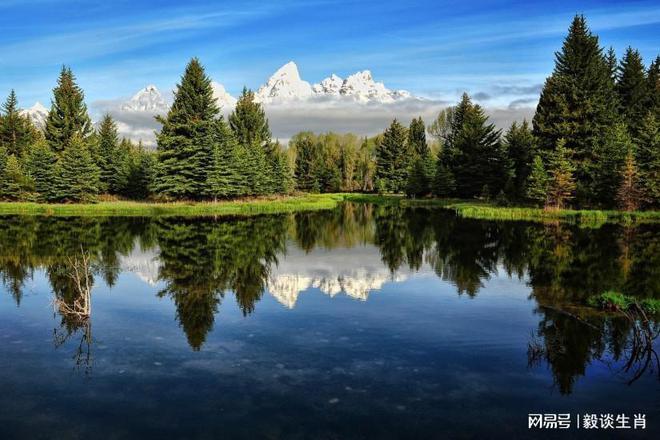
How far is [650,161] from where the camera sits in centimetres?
4397

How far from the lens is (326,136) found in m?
138

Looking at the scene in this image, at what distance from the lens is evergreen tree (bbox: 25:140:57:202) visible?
54625 mm

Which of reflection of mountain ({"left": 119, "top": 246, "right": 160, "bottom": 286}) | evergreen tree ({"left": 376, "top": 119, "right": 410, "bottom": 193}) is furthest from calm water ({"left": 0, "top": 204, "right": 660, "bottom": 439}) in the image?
evergreen tree ({"left": 376, "top": 119, "right": 410, "bottom": 193})

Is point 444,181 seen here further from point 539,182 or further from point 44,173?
point 44,173

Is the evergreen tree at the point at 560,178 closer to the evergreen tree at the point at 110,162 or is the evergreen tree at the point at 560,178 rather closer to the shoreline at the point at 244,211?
the shoreline at the point at 244,211

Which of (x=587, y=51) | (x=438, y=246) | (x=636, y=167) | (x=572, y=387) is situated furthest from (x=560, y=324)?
(x=587, y=51)

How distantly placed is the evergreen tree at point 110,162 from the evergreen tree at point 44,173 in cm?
675

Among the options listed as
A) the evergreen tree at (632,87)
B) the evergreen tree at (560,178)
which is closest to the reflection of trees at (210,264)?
the evergreen tree at (560,178)

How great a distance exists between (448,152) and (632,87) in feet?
73.4

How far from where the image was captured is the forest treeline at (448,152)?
4594 cm

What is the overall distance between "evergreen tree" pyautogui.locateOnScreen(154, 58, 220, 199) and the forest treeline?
12cm

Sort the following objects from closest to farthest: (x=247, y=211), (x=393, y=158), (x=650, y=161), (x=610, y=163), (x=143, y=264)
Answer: (x=143, y=264) → (x=650, y=161) → (x=610, y=163) → (x=247, y=211) → (x=393, y=158)

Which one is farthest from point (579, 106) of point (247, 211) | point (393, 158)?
point (393, 158)

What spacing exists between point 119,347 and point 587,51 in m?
50.6
